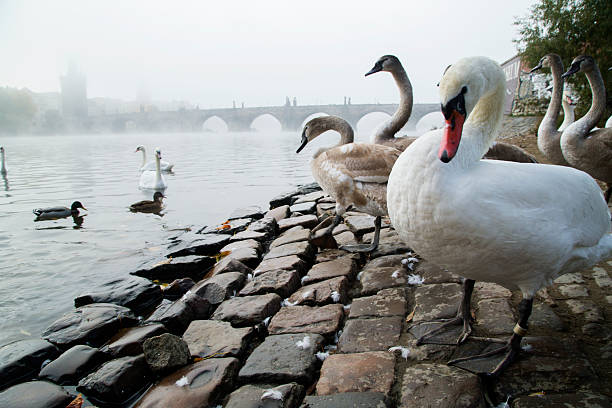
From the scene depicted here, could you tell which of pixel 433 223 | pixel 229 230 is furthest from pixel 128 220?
pixel 433 223

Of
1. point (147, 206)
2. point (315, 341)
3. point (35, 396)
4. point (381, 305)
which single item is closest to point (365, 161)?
point (381, 305)

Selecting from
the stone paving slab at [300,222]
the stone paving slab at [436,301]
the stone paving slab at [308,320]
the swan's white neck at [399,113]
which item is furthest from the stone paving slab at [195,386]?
the swan's white neck at [399,113]

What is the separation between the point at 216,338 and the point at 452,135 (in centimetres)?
191

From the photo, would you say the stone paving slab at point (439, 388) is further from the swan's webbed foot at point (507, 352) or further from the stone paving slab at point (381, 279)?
the stone paving slab at point (381, 279)

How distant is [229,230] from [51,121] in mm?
96135

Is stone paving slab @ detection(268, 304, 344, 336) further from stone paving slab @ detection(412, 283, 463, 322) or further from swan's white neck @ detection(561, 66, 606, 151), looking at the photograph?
swan's white neck @ detection(561, 66, 606, 151)

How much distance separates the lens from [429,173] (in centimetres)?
177

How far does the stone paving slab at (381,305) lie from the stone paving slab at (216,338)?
745mm

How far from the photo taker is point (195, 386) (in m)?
2.09

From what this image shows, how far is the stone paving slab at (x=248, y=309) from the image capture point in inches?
109

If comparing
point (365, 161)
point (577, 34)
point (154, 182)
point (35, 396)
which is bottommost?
point (35, 396)

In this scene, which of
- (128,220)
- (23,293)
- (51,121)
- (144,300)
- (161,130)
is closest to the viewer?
(144,300)

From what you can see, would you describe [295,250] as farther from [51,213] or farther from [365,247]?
[51,213]

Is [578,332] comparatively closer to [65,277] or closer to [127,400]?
[127,400]
